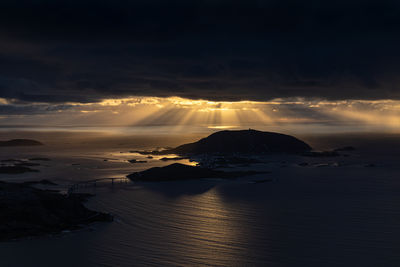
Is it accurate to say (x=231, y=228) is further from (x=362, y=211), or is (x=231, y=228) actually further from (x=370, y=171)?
(x=370, y=171)

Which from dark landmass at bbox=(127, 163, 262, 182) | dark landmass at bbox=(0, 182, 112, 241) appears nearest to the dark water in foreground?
dark landmass at bbox=(0, 182, 112, 241)

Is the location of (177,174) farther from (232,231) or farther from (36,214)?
(36,214)

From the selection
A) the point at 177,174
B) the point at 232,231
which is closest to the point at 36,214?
A: the point at 232,231

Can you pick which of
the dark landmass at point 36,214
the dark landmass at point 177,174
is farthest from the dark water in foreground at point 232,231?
the dark landmass at point 177,174

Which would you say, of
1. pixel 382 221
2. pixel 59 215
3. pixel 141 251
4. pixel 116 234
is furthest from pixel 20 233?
pixel 382 221

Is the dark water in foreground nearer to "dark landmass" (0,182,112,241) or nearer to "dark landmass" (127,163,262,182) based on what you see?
"dark landmass" (0,182,112,241)

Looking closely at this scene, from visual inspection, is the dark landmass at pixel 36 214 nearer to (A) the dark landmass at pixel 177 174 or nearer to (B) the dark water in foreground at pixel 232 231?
(B) the dark water in foreground at pixel 232 231

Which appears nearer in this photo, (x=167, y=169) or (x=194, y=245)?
(x=194, y=245)
